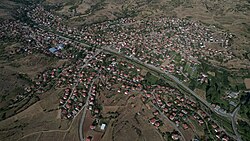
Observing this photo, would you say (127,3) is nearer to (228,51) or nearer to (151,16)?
(151,16)

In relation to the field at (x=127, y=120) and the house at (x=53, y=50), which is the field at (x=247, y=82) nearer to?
the field at (x=127, y=120)

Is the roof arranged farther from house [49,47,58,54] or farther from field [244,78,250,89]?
Result: field [244,78,250,89]

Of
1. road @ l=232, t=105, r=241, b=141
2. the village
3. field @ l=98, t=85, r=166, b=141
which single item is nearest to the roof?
the village

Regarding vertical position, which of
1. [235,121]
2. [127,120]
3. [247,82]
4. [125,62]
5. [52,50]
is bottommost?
[235,121]

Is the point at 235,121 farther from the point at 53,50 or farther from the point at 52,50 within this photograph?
the point at 52,50

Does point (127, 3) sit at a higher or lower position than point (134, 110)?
higher

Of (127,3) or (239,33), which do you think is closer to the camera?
(239,33)

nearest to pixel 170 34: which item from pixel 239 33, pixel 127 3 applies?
pixel 239 33

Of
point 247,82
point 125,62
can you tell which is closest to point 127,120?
point 125,62
